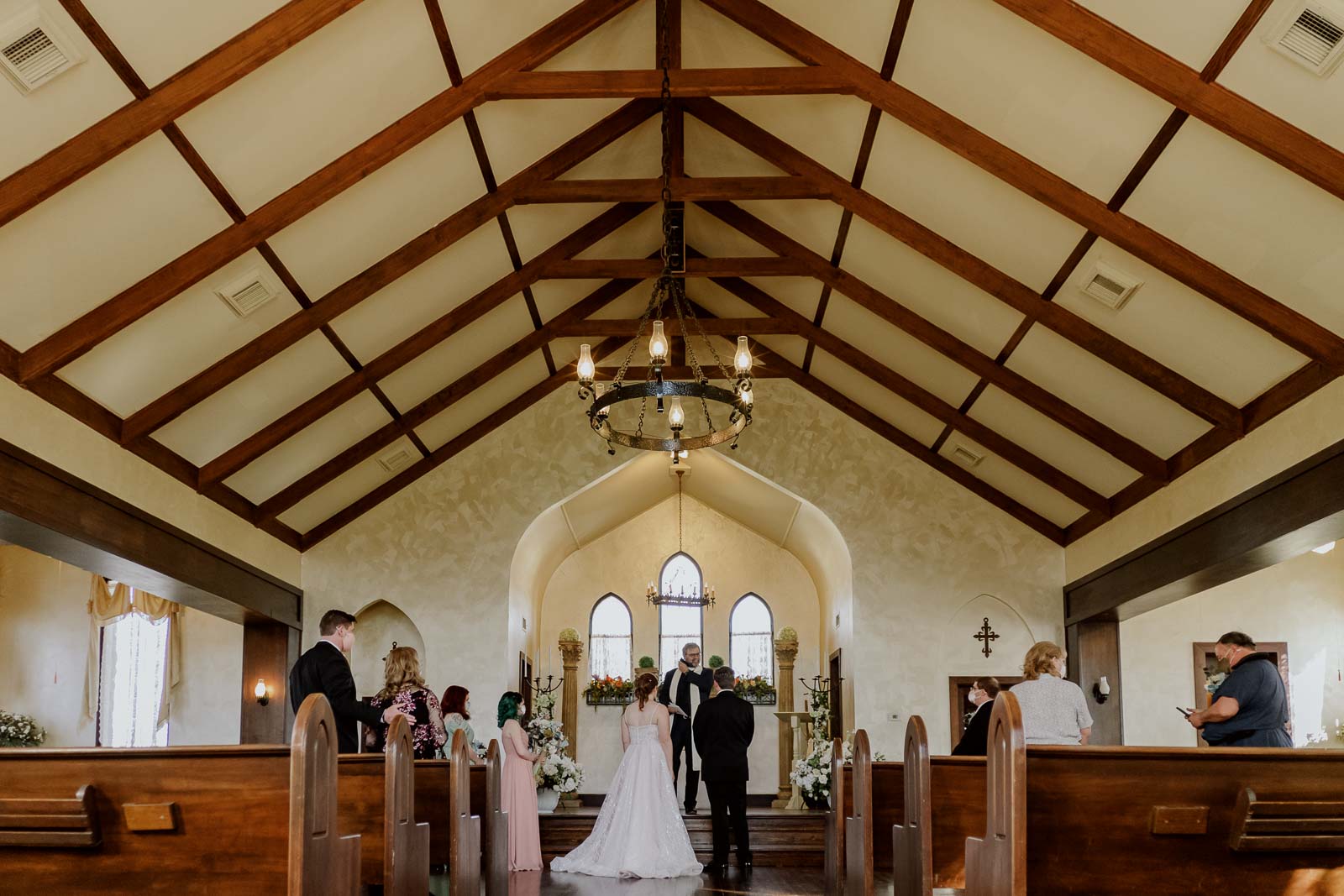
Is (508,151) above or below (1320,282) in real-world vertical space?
above

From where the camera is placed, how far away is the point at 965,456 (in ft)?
38.3

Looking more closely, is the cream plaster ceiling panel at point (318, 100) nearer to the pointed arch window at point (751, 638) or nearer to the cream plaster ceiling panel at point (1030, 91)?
the cream plaster ceiling panel at point (1030, 91)

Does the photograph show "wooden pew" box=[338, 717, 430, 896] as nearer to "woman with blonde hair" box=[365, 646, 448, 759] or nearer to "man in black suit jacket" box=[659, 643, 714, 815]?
"woman with blonde hair" box=[365, 646, 448, 759]

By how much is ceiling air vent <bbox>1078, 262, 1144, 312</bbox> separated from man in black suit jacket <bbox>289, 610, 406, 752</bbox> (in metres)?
4.90

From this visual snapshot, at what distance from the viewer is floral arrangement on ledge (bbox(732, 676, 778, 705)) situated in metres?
14.9

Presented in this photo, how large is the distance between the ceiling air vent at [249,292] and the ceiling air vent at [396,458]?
3438 millimetres

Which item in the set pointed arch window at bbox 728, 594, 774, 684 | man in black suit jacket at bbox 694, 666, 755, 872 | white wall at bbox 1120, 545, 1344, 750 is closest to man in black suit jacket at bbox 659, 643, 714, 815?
man in black suit jacket at bbox 694, 666, 755, 872

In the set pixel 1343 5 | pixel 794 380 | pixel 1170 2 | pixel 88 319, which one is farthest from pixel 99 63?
pixel 794 380

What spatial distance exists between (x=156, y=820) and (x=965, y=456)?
29.5 ft

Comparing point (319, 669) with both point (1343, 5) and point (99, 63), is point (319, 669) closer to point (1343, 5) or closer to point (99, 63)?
point (99, 63)

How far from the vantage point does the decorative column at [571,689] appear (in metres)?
14.9

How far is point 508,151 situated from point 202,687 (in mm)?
7427

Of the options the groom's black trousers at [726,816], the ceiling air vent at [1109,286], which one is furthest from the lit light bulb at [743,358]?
the groom's black trousers at [726,816]

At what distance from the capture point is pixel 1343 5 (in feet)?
16.4
